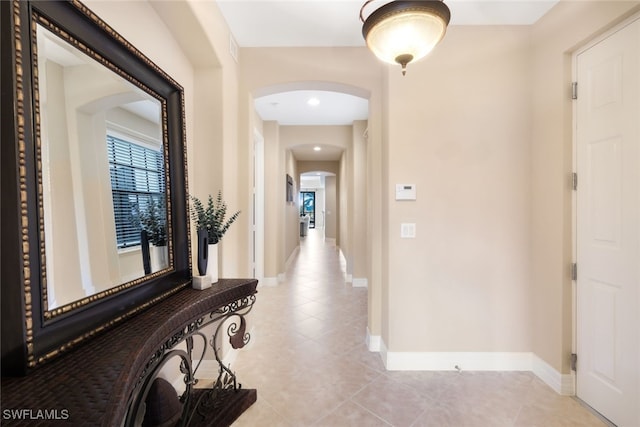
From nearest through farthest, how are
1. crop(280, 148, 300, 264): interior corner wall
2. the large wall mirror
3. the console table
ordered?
the console table → the large wall mirror → crop(280, 148, 300, 264): interior corner wall

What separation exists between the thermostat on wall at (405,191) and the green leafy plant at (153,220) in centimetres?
181

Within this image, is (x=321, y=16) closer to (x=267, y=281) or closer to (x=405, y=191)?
(x=405, y=191)

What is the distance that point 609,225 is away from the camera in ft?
5.87

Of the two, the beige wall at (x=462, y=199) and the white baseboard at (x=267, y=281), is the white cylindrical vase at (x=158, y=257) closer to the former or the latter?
the beige wall at (x=462, y=199)

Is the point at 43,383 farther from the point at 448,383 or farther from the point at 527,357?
the point at 527,357

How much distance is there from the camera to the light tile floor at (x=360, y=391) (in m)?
1.82

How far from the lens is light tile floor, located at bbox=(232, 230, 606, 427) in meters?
1.82

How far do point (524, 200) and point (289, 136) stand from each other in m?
3.97

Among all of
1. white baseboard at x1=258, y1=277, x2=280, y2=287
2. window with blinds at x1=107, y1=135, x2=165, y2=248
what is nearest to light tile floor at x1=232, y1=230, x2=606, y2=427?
window with blinds at x1=107, y1=135, x2=165, y2=248

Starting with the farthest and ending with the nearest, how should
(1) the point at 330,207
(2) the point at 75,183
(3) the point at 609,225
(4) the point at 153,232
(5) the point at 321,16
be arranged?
(1) the point at 330,207, (5) the point at 321,16, (3) the point at 609,225, (4) the point at 153,232, (2) the point at 75,183

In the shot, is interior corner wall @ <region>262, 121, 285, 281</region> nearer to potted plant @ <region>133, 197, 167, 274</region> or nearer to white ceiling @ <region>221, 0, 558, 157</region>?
white ceiling @ <region>221, 0, 558, 157</region>

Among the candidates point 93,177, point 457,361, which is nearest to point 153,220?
point 93,177

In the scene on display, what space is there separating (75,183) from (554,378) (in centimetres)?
333

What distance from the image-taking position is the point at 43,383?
31.6 inches
